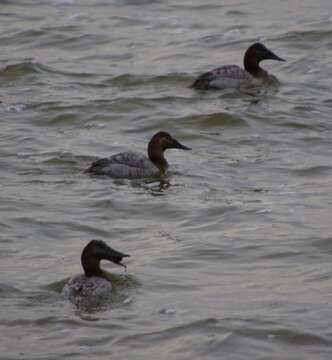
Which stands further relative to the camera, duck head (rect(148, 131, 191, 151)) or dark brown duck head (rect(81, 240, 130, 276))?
duck head (rect(148, 131, 191, 151))

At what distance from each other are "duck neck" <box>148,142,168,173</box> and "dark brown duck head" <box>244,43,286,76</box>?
5.11 meters

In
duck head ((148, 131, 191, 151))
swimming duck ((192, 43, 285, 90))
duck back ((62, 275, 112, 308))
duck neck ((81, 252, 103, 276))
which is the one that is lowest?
duck back ((62, 275, 112, 308))

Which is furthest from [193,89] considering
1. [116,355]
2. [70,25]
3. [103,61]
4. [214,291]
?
[116,355]

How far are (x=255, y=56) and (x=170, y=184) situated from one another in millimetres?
5926

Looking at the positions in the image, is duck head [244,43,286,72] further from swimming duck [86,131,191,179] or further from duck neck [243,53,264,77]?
swimming duck [86,131,191,179]

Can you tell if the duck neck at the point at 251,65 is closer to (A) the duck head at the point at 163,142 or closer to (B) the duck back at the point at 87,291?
(A) the duck head at the point at 163,142

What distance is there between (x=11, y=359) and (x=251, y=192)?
5.77 m

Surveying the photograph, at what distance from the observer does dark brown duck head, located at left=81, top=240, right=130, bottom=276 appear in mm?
12922

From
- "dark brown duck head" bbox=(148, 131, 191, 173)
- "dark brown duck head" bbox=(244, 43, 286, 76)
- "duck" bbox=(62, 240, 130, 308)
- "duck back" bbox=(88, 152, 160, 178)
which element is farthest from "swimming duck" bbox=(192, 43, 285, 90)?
"duck" bbox=(62, 240, 130, 308)

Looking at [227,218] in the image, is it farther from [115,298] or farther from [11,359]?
[11,359]

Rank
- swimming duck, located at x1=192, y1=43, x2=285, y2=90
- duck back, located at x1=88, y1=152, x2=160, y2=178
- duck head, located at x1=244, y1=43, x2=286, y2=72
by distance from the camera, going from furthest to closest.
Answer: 1. duck head, located at x1=244, y1=43, x2=286, y2=72
2. swimming duck, located at x1=192, y1=43, x2=285, y2=90
3. duck back, located at x1=88, y1=152, x2=160, y2=178

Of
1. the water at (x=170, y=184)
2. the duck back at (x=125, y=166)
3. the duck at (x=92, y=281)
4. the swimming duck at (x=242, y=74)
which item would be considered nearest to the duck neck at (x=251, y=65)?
the swimming duck at (x=242, y=74)

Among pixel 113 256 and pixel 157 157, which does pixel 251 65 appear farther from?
pixel 113 256

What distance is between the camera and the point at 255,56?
22.3 m
